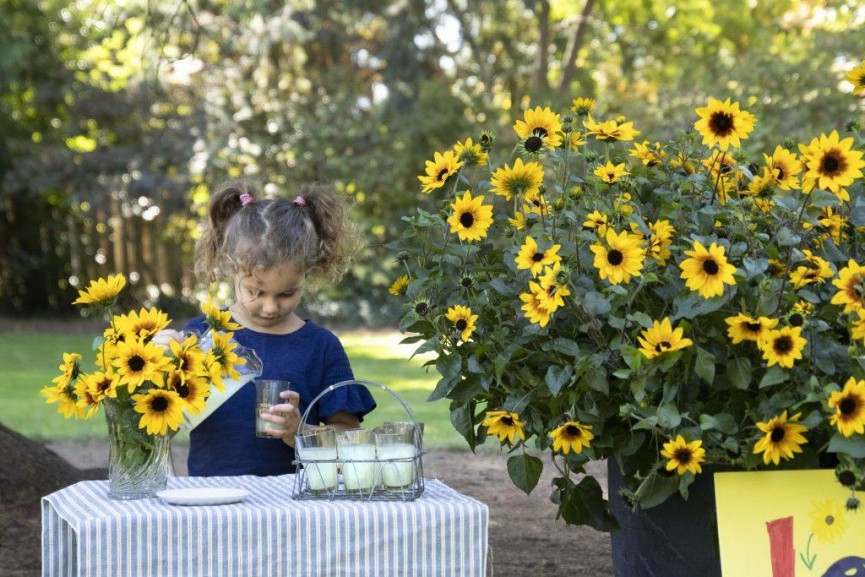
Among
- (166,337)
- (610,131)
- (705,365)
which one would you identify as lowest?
(705,365)

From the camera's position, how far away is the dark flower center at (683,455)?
6.82 ft

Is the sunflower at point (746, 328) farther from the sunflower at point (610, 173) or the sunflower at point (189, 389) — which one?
the sunflower at point (189, 389)

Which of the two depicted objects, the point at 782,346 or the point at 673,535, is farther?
the point at 673,535

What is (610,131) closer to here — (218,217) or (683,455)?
(683,455)

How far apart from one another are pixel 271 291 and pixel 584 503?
1036 mm

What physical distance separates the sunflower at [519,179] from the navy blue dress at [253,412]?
0.94 metres

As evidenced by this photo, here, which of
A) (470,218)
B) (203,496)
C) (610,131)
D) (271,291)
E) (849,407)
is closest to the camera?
(849,407)

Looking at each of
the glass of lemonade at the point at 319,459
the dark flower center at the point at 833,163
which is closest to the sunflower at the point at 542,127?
the dark flower center at the point at 833,163

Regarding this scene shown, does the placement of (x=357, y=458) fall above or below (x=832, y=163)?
below

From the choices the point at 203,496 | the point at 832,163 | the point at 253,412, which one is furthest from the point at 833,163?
the point at 253,412

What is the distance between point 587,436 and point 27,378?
8.50 meters

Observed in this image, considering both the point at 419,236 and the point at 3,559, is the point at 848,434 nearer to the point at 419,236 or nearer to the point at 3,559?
the point at 419,236

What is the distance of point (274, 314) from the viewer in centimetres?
307

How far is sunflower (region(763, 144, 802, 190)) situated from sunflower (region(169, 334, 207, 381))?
128cm
